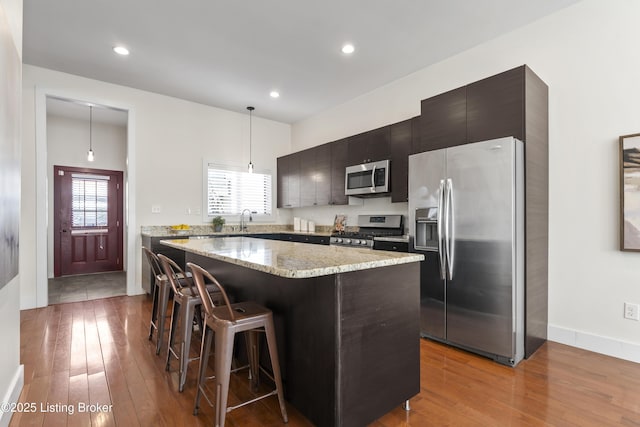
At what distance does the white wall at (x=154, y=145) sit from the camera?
400 cm

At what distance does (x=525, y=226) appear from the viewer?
8.61 ft

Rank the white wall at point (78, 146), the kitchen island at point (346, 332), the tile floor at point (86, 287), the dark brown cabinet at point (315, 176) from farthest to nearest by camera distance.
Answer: the white wall at point (78, 146) < the dark brown cabinet at point (315, 176) < the tile floor at point (86, 287) < the kitchen island at point (346, 332)

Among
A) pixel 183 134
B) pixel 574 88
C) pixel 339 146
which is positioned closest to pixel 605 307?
pixel 574 88

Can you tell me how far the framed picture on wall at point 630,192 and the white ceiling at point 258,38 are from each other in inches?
54.2

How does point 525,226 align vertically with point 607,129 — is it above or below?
below

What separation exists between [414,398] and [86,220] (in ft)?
22.5

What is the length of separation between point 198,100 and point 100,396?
429 centimetres

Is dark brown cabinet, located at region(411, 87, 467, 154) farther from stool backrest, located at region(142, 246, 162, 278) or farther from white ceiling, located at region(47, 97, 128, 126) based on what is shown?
white ceiling, located at region(47, 97, 128, 126)

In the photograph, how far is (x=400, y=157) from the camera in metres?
3.98

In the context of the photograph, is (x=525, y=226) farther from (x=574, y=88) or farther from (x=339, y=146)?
(x=339, y=146)

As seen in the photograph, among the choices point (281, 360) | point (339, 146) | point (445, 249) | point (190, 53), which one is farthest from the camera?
point (339, 146)

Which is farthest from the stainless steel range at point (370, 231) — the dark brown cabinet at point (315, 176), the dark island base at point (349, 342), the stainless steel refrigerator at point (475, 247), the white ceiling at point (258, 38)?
the dark island base at point (349, 342)

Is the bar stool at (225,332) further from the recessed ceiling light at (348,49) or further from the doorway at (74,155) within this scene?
the doorway at (74,155)

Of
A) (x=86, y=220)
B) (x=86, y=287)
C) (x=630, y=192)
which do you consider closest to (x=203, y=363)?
(x=630, y=192)
